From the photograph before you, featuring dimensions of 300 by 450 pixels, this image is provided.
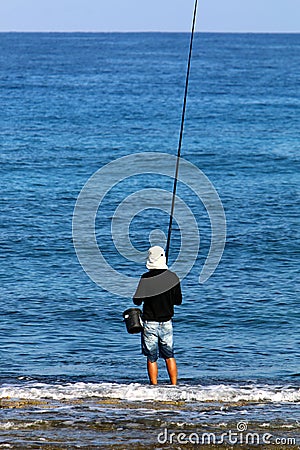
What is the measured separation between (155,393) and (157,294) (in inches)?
38.5

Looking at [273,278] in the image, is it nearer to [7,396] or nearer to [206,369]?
[206,369]

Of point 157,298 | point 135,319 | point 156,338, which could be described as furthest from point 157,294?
point 156,338

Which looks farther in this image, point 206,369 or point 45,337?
point 45,337

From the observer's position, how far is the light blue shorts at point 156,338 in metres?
8.81

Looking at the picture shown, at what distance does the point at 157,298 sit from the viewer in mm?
8703

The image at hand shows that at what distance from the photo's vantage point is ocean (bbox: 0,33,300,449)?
762 cm

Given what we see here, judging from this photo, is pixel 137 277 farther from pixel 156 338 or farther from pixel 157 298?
pixel 157 298

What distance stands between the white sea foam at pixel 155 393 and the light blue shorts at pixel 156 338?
1.17 ft

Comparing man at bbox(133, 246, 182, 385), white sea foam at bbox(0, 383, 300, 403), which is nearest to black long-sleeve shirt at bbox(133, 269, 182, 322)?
man at bbox(133, 246, 182, 385)

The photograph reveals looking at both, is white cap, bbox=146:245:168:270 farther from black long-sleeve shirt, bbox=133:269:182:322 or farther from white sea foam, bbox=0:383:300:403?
white sea foam, bbox=0:383:300:403

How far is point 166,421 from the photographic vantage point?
7.30 meters

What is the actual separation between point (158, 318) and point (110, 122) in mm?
30909

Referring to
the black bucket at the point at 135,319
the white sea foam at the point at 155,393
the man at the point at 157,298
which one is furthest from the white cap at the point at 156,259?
the white sea foam at the point at 155,393

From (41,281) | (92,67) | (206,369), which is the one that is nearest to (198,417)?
(206,369)
